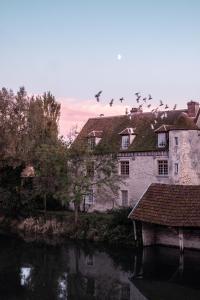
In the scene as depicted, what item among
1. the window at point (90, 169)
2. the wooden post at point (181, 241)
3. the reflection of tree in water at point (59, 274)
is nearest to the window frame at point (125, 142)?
the window at point (90, 169)

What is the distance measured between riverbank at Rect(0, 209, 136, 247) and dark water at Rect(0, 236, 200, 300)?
1468 millimetres

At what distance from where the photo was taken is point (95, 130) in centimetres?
4434

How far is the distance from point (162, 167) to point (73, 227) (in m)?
9.46

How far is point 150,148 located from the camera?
38188 millimetres

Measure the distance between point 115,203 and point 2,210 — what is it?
36.2ft

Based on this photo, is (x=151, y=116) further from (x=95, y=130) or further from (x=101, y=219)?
(x=101, y=219)

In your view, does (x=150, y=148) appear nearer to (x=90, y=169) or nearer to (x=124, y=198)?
(x=124, y=198)

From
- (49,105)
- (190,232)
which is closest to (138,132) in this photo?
(190,232)

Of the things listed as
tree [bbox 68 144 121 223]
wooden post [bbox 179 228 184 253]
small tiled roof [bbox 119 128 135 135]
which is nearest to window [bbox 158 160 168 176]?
tree [bbox 68 144 121 223]

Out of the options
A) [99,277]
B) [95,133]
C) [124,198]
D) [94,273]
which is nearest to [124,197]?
[124,198]

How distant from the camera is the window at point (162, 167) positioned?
37344 millimetres

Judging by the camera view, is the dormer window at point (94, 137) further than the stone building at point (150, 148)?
Yes

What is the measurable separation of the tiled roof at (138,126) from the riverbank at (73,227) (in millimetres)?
6718

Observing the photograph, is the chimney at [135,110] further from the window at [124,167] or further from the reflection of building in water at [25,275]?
the reflection of building in water at [25,275]
